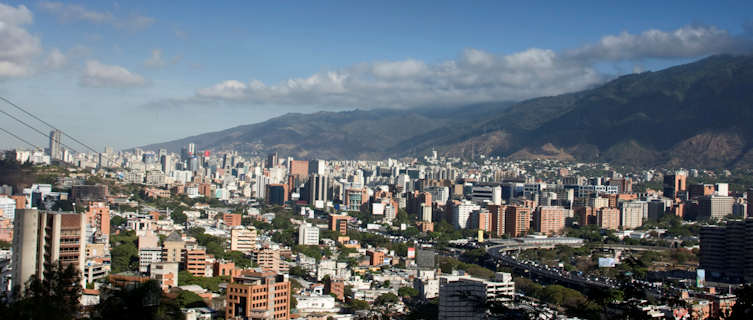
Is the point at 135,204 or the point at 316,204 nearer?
the point at 135,204

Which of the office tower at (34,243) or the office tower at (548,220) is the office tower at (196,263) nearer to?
the office tower at (34,243)

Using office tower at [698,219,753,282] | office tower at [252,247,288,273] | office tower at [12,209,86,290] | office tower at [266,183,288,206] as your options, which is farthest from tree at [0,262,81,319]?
office tower at [266,183,288,206]

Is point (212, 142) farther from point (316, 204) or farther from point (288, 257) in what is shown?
point (288, 257)

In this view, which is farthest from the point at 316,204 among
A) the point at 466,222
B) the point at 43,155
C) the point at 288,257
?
the point at 288,257

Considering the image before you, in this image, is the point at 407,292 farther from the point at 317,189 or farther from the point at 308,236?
the point at 317,189

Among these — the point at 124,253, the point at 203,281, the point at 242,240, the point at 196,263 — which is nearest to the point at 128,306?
the point at 203,281

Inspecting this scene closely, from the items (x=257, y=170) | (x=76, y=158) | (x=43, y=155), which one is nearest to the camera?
(x=43, y=155)
